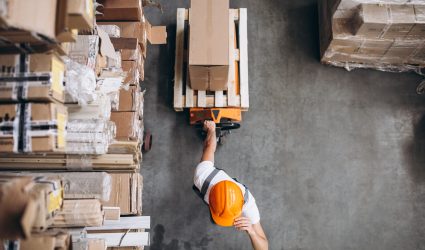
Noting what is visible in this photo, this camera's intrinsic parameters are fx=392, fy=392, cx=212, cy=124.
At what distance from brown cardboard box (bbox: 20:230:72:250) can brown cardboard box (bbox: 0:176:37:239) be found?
14.5 inches

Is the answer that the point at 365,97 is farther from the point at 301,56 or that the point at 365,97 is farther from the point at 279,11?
the point at 279,11

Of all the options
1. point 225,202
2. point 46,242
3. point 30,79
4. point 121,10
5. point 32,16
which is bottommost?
point 46,242

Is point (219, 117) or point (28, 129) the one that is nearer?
point (28, 129)

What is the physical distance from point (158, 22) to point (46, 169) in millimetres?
2512

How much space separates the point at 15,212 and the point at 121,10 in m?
2.80

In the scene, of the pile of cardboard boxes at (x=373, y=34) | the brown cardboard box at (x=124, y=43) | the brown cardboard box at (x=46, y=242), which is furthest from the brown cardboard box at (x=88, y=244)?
the pile of cardboard boxes at (x=373, y=34)

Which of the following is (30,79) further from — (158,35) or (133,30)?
Result: (158,35)

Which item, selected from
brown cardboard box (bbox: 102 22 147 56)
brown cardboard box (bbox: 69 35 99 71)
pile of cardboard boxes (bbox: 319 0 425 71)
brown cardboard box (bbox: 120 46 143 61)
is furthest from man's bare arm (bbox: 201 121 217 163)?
pile of cardboard boxes (bbox: 319 0 425 71)

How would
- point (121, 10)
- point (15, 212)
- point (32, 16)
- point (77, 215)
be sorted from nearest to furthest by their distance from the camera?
point (15, 212) → point (32, 16) → point (77, 215) → point (121, 10)

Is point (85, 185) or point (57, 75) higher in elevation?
point (57, 75)

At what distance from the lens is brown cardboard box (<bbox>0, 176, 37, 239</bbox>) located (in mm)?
1961

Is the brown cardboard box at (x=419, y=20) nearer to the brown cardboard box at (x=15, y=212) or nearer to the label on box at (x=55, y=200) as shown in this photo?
the label on box at (x=55, y=200)

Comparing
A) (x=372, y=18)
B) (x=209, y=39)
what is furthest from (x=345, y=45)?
(x=209, y=39)

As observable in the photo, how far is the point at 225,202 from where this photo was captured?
3359 millimetres
